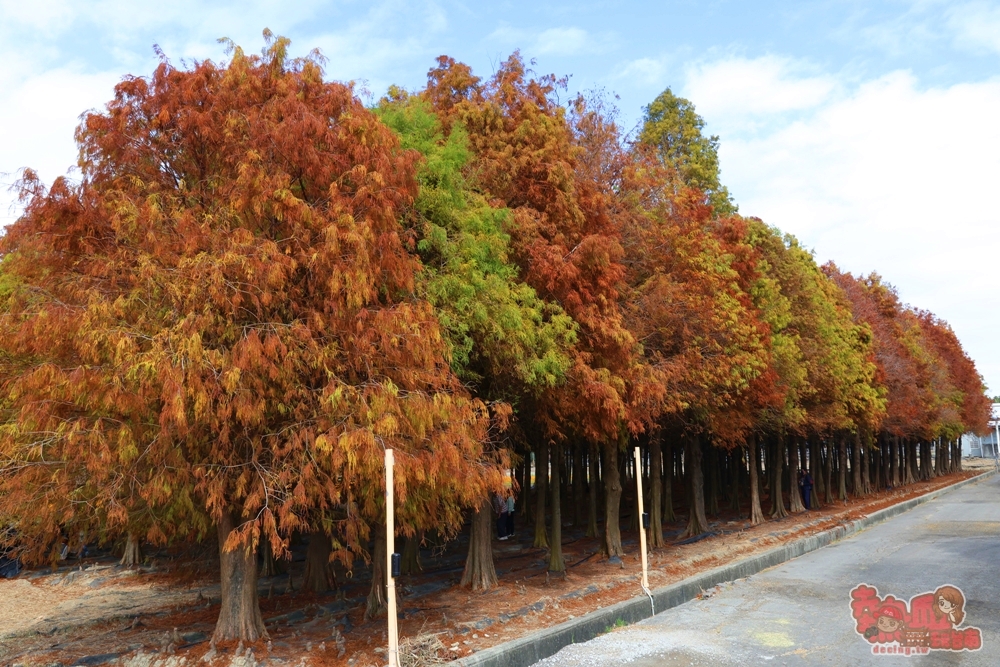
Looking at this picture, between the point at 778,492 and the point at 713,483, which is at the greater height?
the point at 778,492

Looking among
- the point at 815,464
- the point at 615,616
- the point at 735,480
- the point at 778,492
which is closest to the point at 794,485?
the point at 778,492

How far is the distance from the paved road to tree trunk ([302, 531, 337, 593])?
23.8 feet

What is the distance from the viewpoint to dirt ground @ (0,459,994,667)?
958 centimetres

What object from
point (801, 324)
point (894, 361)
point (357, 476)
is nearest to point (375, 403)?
point (357, 476)

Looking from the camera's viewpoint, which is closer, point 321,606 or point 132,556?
point 321,606

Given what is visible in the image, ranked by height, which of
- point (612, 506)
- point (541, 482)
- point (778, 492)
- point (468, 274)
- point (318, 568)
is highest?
point (468, 274)

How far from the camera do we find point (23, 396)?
848cm

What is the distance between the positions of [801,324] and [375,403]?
19745 millimetres

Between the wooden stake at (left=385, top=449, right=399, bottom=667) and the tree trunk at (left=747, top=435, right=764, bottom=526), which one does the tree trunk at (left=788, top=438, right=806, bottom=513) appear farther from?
the wooden stake at (left=385, top=449, right=399, bottom=667)

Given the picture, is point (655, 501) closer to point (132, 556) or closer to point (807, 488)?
point (807, 488)

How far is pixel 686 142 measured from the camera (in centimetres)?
2695

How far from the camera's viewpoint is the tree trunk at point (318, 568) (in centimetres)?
1543

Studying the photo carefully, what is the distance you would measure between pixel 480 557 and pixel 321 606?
118 inches

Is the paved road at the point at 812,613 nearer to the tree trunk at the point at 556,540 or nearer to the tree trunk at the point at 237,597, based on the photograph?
the tree trunk at the point at 556,540
